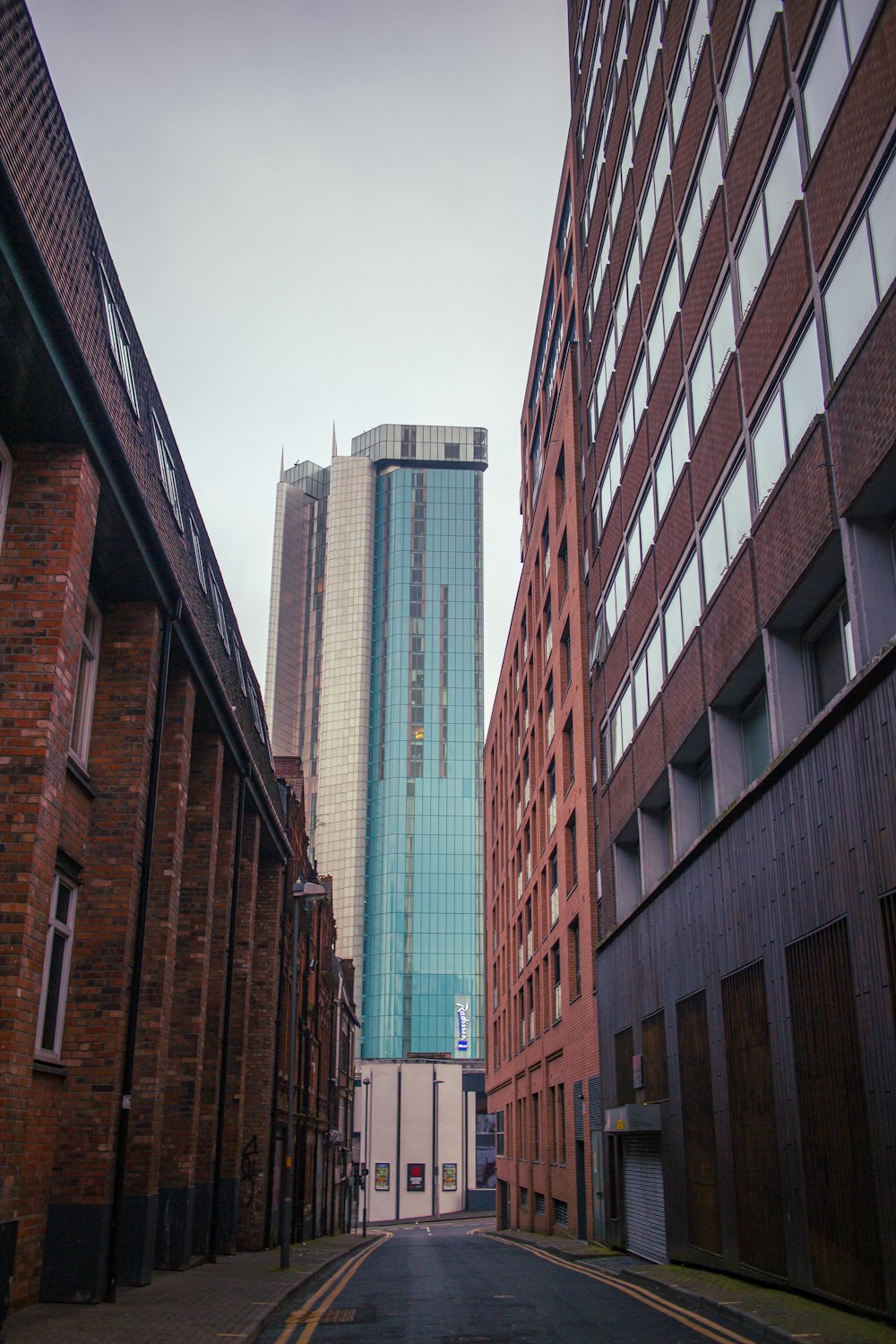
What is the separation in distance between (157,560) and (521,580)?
3478 cm

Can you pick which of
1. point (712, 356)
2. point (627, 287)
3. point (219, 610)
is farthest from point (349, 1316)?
point (627, 287)

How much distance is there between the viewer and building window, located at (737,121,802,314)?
567 inches

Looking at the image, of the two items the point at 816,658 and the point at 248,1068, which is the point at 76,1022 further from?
the point at 248,1068

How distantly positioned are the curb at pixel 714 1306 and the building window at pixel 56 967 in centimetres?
788

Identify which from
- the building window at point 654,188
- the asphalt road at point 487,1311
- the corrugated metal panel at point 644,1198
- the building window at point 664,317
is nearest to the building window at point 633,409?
the building window at point 664,317

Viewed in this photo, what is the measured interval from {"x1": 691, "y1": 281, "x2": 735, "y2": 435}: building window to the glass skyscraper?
383 feet

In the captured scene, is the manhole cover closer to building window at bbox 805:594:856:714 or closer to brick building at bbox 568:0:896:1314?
brick building at bbox 568:0:896:1314

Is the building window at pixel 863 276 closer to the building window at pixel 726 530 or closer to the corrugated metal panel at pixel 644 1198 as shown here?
the building window at pixel 726 530

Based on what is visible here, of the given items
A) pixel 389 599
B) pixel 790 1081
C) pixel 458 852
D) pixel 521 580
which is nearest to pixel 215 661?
pixel 790 1081

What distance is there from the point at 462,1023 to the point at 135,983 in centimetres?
11881

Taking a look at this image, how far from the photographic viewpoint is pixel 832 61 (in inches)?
508

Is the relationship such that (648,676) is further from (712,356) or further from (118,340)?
(118,340)

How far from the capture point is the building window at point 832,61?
12.1 meters

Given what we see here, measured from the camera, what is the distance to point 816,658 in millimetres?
14656
